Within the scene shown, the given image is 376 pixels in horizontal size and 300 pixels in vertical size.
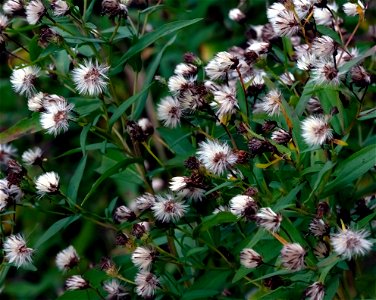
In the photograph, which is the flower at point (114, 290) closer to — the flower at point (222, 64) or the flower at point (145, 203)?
the flower at point (145, 203)

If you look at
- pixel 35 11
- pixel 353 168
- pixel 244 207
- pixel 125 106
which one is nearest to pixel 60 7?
pixel 35 11

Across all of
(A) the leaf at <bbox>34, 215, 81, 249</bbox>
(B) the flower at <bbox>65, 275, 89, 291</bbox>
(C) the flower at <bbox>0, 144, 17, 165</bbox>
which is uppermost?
(A) the leaf at <bbox>34, 215, 81, 249</bbox>

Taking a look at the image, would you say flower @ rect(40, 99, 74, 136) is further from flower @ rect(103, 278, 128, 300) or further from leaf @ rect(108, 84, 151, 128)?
flower @ rect(103, 278, 128, 300)

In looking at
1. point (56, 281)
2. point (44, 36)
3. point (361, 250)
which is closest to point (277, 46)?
point (44, 36)

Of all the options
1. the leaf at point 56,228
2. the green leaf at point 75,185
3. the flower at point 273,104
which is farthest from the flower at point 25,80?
the flower at point 273,104

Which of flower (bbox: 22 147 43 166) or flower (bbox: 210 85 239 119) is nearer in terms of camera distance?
flower (bbox: 210 85 239 119)

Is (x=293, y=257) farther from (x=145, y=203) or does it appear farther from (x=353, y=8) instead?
(x=353, y=8)

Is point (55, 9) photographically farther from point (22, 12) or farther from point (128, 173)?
point (128, 173)

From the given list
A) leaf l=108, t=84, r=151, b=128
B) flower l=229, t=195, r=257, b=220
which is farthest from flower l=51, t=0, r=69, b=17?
flower l=229, t=195, r=257, b=220
